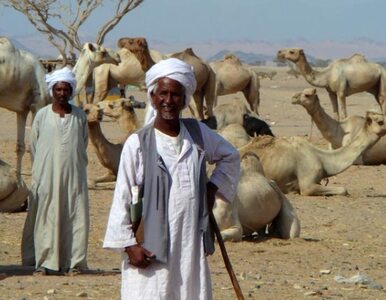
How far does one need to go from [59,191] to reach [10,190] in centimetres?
50

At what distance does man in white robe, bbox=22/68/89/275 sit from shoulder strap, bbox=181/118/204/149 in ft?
11.4

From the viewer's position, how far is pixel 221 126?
1936cm

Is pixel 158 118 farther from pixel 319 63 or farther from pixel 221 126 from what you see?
pixel 319 63

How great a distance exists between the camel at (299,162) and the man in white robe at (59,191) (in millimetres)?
5714

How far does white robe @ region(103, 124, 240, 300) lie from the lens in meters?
5.47

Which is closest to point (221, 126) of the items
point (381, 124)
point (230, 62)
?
point (381, 124)

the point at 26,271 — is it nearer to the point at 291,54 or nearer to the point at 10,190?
the point at 10,190

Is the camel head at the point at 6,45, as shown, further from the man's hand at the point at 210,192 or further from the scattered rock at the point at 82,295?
the man's hand at the point at 210,192

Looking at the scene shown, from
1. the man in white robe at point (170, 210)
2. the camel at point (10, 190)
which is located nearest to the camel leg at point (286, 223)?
the camel at point (10, 190)

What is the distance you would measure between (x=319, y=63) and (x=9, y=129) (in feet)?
214

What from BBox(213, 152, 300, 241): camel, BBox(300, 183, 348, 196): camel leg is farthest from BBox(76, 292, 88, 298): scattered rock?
BBox(300, 183, 348, 196): camel leg

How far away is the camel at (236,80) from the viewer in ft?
91.3

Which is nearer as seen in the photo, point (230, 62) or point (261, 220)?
point (261, 220)

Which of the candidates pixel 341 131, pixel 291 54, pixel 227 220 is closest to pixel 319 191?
pixel 341 131
